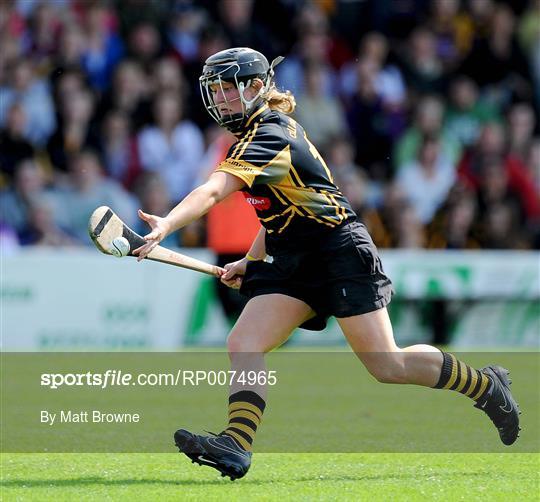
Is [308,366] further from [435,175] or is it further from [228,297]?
[435,175]

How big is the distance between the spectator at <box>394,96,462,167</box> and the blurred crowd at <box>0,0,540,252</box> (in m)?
0.02

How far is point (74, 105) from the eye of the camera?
44.0 feet

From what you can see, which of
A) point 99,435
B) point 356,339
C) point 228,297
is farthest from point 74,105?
point 356,339

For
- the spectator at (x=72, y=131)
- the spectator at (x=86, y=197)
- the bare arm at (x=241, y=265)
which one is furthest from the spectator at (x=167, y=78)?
the bare arm at (x=241, y=265)

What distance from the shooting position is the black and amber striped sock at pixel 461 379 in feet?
20.1

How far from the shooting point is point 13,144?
13.1 metres

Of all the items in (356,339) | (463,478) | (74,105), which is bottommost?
(74,105)

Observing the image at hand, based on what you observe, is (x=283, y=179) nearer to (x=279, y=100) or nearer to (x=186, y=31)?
(x=279, y=100)

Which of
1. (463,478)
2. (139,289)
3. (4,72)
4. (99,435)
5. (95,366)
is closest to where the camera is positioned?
(463,478)

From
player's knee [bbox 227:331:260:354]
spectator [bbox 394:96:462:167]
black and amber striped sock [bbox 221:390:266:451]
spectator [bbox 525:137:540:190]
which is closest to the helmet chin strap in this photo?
player's knee [bbox 227:331:260:354]

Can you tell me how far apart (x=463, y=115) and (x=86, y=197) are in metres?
4.77

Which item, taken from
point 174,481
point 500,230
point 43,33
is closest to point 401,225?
point 500,230

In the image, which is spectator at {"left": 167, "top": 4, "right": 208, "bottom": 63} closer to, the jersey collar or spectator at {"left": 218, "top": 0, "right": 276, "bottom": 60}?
spectator at {"left": 218, "top": 0, "right": 276, "bottom": 60}

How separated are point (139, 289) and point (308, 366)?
2097mm
